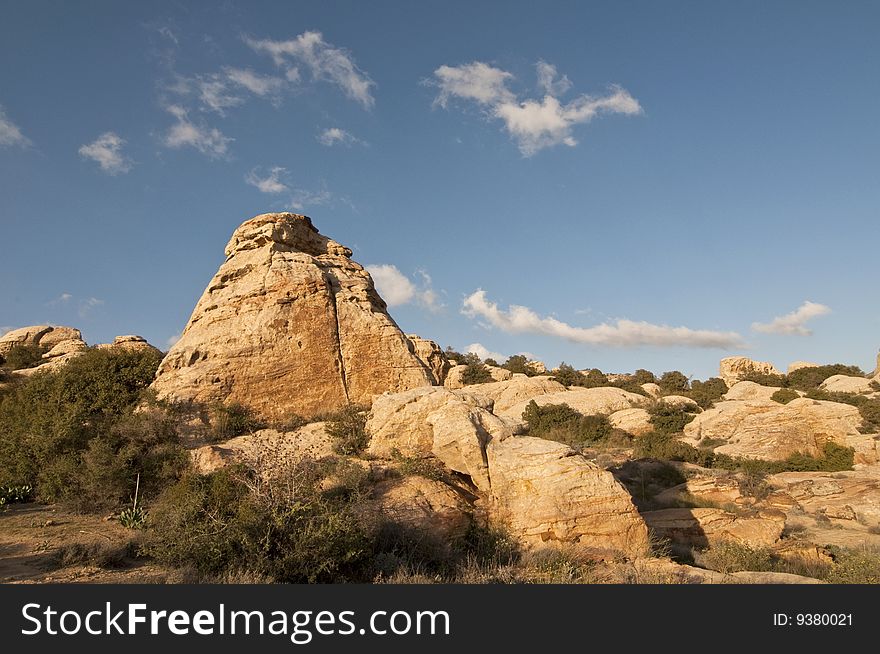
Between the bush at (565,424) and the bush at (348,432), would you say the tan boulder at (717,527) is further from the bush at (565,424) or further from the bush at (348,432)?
the bush at (565,424)

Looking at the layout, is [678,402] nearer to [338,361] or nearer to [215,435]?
[338,361]

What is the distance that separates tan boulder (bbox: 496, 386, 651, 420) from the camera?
85.4ft

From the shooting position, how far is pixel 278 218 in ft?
60.5

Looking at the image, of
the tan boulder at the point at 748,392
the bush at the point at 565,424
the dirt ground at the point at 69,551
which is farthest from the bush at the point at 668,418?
the dirt ground at the point at 69,551

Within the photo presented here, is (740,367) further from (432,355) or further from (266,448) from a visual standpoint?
(266,448)

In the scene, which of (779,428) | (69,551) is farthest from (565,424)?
(69,551)

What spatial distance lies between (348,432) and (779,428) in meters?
18.1

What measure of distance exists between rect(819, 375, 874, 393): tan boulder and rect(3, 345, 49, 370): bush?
47580 millimetres

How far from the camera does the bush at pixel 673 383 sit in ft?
130

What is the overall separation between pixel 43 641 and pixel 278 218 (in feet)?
50.7

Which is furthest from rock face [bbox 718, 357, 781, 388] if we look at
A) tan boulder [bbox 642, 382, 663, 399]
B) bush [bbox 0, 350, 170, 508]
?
bush [bbox 0, 350, 170, 508]

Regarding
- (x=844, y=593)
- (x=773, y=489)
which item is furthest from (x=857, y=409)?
(x=844, y=593)

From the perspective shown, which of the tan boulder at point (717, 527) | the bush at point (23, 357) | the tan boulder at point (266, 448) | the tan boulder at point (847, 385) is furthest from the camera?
the tan boulder at point (847, 385)

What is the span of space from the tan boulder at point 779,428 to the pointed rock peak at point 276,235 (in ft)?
59.7
